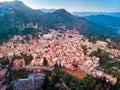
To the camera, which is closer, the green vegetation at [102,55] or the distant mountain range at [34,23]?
the green vegetation at [102,55]

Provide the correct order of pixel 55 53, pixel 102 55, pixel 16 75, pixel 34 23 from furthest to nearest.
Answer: pixel 34 23 → pixel 55 53 → pixel 102 55 → pixel 16 75

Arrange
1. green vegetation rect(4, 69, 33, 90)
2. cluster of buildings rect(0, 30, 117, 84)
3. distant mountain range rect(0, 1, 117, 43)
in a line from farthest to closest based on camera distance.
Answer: distant mountain range rect(0, 1, 117, 43) < cluster of buildings rect(0, 30, 117, 84) < green vegetation rect(4, 69, 33, 90)

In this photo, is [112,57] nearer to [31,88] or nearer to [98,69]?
[98,69]

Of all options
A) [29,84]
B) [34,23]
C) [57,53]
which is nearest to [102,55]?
[57,53]

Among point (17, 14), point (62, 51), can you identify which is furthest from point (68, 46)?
point (17, 14)

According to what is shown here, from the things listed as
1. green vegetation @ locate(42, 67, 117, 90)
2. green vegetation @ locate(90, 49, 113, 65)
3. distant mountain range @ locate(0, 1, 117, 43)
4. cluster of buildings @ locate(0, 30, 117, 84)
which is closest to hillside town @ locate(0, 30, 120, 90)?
cluster of buildings @ locate(0, 30, 117, 84)

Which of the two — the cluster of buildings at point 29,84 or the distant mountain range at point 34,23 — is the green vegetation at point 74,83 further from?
the distant mountain range at point 34,23

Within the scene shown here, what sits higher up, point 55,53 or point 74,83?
point 74,83

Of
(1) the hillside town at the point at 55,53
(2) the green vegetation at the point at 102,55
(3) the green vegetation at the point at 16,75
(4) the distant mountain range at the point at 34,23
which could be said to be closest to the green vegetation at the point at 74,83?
(1) the hillside town at the point at 55,53

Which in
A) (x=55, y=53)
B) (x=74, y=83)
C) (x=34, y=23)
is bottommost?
(x=34, y=23)

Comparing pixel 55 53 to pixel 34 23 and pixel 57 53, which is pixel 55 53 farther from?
pixel 34 23

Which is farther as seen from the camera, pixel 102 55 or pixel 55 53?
pixel 55 53

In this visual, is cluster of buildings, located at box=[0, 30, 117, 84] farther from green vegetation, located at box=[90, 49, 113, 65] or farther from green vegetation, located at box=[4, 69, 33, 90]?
green vegetation, located at box=[4, 69, 33, 90]
